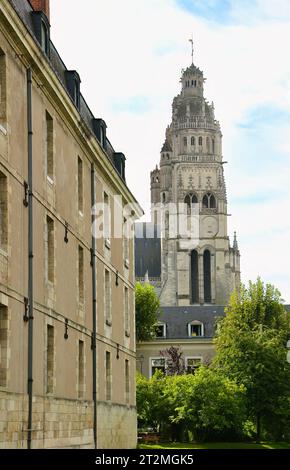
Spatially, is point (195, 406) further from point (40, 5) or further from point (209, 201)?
point (209, 201)

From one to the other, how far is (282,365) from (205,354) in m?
15.9

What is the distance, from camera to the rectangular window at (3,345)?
22.7m

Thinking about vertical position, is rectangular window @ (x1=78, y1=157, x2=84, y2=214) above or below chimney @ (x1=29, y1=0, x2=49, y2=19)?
below

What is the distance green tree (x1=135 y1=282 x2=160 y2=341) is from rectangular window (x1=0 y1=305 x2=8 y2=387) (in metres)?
64.0

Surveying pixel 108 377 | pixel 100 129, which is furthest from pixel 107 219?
pixel 108 377

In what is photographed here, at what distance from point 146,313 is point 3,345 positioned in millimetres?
75405

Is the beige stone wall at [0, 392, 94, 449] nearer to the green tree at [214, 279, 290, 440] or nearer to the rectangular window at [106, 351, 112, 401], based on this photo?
the rectangular window at [106, 351, 112, 401]

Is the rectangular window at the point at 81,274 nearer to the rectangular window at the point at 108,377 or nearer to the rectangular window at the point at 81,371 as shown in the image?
the rectangular window at the point at 81,371

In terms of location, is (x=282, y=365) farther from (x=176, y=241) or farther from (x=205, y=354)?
(x=176, y=241)

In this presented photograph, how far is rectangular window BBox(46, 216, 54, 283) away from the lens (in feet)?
91.1

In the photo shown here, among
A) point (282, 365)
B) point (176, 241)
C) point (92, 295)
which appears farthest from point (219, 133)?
point (92, 295)

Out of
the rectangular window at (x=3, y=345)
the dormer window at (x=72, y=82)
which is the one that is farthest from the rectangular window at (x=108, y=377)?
the rectangular window at (x=3, y=345)

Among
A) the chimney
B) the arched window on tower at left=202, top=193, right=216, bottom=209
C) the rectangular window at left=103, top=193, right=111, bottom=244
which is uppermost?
the arched window on tower at left=202, top=193, right=216, bottom=209

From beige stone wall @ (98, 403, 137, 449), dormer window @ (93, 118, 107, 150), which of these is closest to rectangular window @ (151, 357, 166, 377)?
beige stone wall @ (98, 403, 137, 449)
